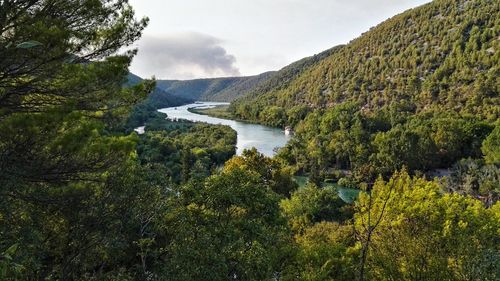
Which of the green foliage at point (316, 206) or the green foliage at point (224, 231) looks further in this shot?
the green foliage at point (316, 206)

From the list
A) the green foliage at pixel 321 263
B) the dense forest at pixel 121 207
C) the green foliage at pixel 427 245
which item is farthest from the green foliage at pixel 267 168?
the green foliage at pixel 427 245

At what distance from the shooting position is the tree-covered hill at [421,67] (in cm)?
9758

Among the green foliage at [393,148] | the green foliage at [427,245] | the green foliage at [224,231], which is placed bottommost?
the green foliage at [393,148]

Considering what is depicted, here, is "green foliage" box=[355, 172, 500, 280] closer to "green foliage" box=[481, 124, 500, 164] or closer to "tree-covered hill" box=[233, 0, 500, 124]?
"green foliage" box=[481, 124, 500, 164]

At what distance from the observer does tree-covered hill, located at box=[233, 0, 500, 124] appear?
97.6 m

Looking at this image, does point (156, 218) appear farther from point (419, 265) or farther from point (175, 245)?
point (419, 265)

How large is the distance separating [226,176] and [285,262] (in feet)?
16.5

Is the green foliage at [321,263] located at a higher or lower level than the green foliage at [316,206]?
higher

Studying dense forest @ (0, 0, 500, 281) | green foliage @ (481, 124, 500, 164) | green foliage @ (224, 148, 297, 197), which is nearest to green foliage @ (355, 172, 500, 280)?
dense forest @ (0, 0, 500, 281)

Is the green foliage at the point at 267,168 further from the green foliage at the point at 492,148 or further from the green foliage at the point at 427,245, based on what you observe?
the green foliage at the point at 492,148

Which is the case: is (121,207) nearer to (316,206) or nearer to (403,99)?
(316,206)

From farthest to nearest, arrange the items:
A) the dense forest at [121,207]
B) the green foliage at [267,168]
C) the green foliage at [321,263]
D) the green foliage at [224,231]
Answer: the green foliage at [267,168] < the green foliage at [321,263] < the green foliage at [224,231] < the dense forest at [121,207]

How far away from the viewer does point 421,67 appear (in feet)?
385

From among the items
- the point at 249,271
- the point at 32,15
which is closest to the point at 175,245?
the point at 249,271
